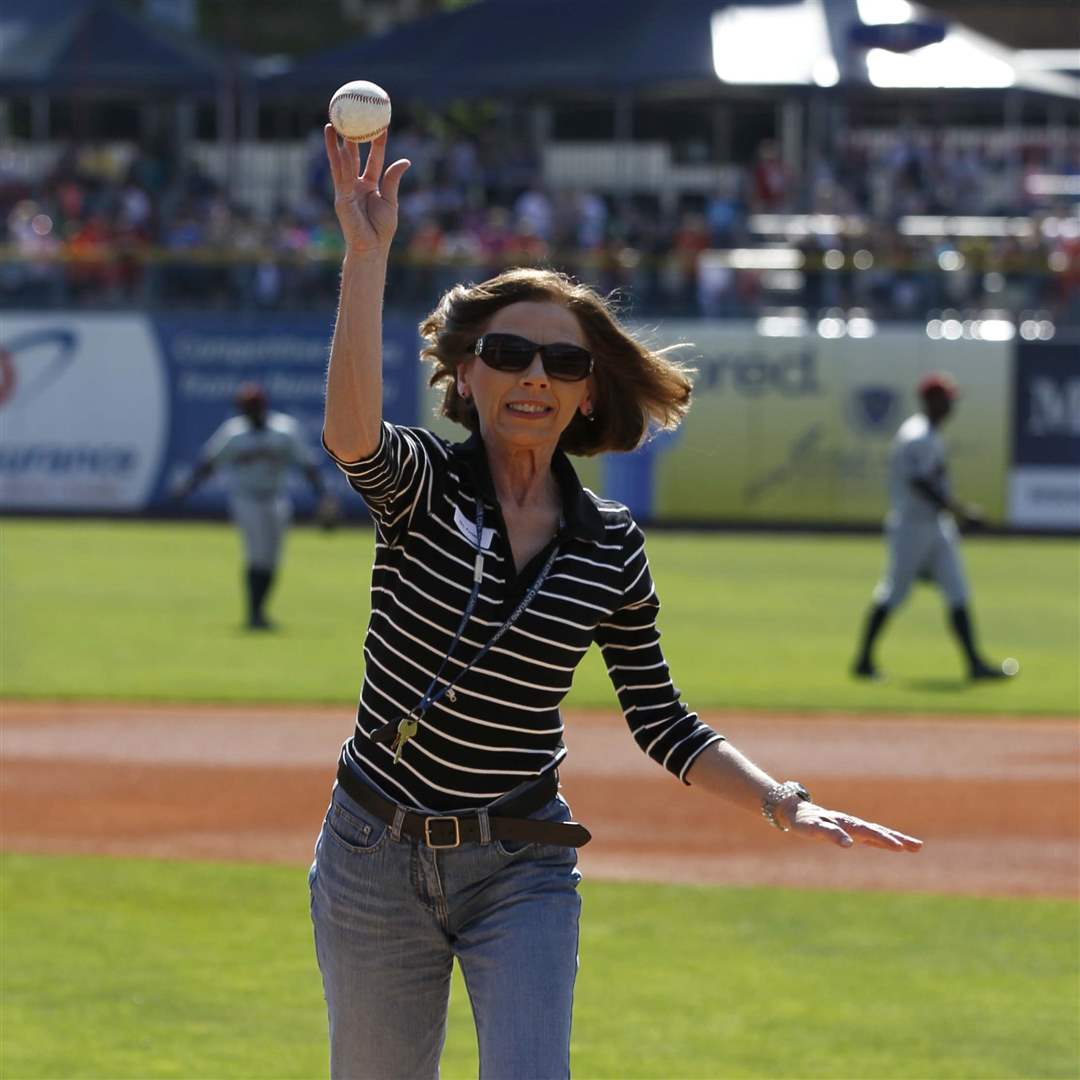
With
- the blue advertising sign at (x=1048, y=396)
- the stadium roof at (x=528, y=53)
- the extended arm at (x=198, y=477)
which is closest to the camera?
the extended arm at (x=198, y=477)

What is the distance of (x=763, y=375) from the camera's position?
30328 millimetres

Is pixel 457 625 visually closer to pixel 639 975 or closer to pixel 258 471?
pixel 639 975

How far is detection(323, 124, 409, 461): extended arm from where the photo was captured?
3965mm

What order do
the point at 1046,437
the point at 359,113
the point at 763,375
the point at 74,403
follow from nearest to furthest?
the point at 359,113 < the point at 1046,437 < the point at 763,375 < the point at 74,403

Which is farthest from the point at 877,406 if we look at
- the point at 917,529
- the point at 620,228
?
the point at 917,529

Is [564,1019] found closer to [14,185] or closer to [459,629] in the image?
[459,629]

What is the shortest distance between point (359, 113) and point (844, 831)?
5.65ft

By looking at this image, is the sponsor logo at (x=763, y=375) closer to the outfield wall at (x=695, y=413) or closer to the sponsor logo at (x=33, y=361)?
the outfield wall at (x=695, y=413)

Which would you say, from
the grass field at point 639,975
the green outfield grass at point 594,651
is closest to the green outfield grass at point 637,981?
the grass field at point 639,975

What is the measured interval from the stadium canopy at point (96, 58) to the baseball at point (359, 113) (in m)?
34.1

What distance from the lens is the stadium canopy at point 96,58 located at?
37.8 meters

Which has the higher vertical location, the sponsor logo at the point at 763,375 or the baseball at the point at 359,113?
the baseball at the point at 359,113

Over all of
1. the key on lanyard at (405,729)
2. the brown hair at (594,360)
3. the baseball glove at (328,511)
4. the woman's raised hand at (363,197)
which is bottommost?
the baseball glove at (328,511)

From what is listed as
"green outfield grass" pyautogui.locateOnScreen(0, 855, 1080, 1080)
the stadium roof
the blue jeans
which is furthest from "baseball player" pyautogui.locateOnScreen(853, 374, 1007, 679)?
the stadium roof
